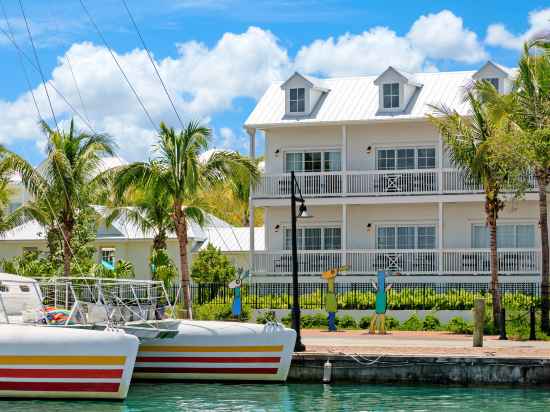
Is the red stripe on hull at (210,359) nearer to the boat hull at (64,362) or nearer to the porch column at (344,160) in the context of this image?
the boat hull at (64,362)

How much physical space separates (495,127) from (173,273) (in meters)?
15.3

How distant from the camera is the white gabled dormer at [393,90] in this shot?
134 ft

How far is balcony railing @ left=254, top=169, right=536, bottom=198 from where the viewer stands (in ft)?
128

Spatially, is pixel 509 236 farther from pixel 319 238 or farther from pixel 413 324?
pixel 413 324

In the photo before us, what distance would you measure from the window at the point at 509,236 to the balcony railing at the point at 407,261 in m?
1.53

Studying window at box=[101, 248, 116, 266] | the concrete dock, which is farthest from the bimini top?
the concrete dock

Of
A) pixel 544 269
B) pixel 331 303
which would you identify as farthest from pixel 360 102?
pixel 544 269

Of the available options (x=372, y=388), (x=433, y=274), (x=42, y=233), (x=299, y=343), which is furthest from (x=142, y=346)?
(x=42, y=233)

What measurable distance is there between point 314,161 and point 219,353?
59.6ft

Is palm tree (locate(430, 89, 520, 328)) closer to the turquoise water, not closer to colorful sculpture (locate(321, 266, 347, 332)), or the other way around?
colorful sculpture (locate(321, 266, 347, 332))

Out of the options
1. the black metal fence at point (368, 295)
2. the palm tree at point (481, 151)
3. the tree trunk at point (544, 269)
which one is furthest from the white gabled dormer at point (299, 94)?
the tree trunk at point (544, 269)

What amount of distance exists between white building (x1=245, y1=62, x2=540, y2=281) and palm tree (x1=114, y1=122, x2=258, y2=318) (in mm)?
6217

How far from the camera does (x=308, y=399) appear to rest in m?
22.9

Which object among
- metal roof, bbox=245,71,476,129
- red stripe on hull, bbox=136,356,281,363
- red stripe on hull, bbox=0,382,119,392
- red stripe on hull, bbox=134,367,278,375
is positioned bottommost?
red stripe on hull, bbox=0,382,119,392
